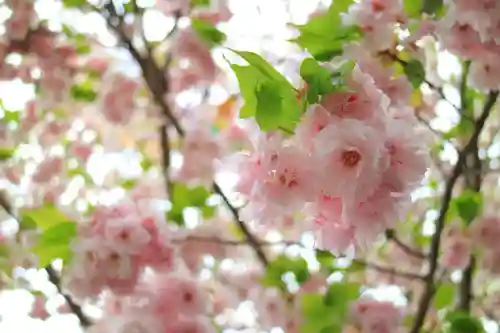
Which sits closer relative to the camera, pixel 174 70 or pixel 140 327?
pixel 140 327

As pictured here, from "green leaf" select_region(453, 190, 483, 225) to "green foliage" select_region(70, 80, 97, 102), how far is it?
2.54 ft

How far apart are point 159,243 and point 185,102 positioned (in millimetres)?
477

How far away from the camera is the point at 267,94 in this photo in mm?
616

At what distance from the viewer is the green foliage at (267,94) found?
2.03 feet

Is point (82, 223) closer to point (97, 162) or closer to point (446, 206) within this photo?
point (446, 206)

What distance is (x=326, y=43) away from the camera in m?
0.74

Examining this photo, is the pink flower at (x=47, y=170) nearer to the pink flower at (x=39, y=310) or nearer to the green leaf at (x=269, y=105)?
the pink flower at (x=39, y=310)

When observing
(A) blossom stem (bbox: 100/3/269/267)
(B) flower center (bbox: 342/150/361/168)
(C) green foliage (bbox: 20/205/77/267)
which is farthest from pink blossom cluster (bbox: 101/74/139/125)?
(B) flower center (bbox: 342/150/361/168)

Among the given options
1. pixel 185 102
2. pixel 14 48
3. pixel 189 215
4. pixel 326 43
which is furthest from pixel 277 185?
pixel 14 48

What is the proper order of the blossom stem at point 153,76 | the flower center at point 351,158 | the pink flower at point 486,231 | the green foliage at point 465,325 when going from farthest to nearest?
the blossom stem at point 153,76 → the pink flower at point 486,231 → the green foliage at point 465,325 → the flower center at point 351,158

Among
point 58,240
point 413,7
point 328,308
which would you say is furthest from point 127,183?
point 413,7

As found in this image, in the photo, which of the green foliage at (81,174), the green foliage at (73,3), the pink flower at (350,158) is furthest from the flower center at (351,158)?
the green foliage at (81,174)

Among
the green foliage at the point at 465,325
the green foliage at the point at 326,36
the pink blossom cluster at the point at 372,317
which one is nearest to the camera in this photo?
the green foliage at the point at 326,36

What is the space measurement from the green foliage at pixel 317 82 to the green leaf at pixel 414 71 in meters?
0.35
